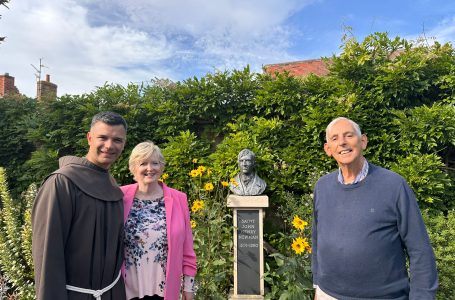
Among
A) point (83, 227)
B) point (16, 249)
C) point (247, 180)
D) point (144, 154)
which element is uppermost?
point (144, 154)

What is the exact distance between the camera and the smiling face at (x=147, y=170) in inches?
81.5

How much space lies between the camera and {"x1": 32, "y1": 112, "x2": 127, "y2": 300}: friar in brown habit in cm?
149

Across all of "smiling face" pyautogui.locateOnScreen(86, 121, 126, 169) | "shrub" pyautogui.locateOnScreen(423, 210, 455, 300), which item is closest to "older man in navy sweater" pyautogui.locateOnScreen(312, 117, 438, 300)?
"smiling face" pyautogui.locateOnScreen(86, 121, 126, 169)

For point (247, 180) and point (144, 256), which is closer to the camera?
point (144, 256)

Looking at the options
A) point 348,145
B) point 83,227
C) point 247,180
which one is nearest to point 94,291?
point 83,227

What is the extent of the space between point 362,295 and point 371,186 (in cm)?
57

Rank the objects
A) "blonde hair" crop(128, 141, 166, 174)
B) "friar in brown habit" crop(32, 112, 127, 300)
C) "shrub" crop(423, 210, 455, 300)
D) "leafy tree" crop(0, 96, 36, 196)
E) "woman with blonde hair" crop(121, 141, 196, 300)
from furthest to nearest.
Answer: "leafy tree" crop(0, 96, 36, 196), "shrub" crop(423, 210, 455, 300), "blonde hair" crop(128, 141, 166, 174), "woman with blonde hair" crop(121, 141, 196, 300), "friar in brown habit" crop(32, 112, 127, 300)

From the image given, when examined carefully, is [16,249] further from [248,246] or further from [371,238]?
[371,238]

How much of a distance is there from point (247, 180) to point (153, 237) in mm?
2559

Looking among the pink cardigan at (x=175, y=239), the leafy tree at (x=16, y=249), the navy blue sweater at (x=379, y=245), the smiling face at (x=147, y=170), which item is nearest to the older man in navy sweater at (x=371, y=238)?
the navy blue sweater at (x=379, y=245)

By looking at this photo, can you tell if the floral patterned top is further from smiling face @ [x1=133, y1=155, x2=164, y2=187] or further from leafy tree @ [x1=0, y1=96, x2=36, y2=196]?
leafy tree @ [x1=0, y1=96, x2=36, y2=196]

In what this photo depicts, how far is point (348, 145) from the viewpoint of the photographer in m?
1.84

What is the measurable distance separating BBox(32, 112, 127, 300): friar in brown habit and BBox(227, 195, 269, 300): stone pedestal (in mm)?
2561

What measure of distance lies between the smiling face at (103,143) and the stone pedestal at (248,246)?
8.51ft
